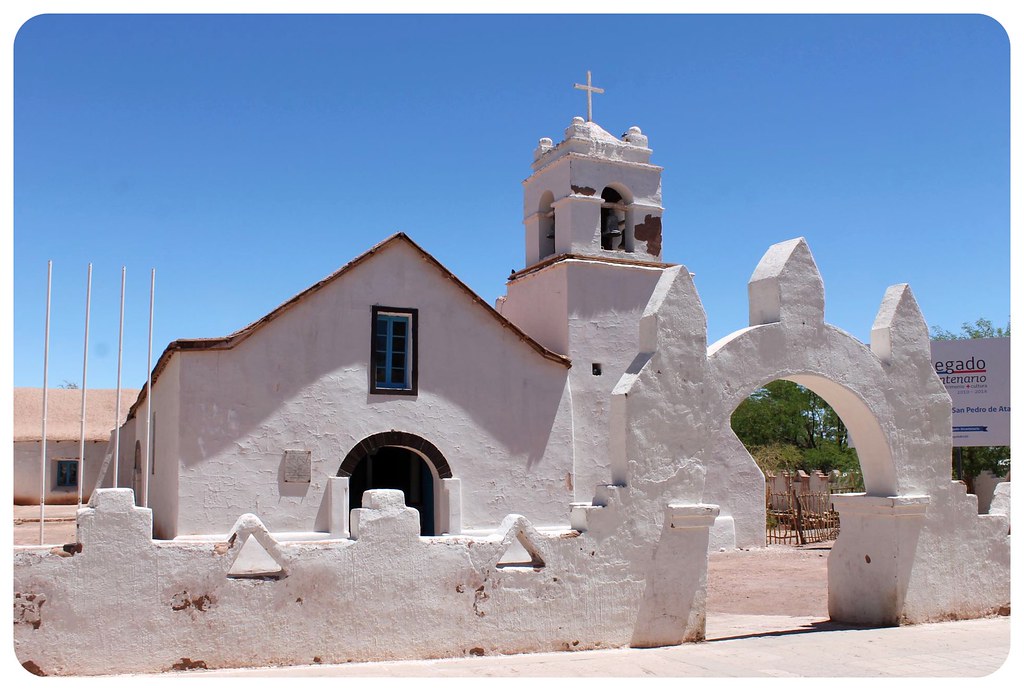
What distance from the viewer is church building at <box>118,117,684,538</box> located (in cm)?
1484

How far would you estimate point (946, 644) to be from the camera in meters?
9.55

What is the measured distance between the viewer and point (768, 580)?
51.2 feet

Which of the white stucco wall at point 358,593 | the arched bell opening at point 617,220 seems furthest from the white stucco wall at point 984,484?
the white stucco wall at point 358,593

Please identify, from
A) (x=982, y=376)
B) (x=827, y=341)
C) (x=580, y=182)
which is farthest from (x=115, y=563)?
(x=982, y=376)

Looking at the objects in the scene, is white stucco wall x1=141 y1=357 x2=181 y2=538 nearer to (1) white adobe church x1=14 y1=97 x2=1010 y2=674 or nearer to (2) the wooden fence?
(1) white adobe church x1=14 y1=97 x2=1010 y2=674

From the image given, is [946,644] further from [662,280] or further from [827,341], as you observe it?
[662,280]

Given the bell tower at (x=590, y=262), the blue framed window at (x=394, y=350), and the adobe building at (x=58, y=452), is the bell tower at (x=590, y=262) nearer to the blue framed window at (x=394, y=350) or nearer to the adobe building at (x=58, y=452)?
the blue framed window at (x=394, y=350)

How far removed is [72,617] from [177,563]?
0.81 m

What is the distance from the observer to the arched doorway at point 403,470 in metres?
15.8

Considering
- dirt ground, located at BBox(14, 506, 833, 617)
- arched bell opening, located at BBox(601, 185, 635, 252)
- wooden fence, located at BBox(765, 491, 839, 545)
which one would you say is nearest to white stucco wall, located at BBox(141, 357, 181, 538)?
dirt ground, located at BBox(14, 506, 833, 617)

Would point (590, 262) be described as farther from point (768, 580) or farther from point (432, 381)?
point (768, 580)

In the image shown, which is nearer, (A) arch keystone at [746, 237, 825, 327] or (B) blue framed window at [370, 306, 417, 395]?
(A) arch keystone at [746, 237, 825, 327]

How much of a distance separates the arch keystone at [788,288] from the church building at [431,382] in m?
6.79

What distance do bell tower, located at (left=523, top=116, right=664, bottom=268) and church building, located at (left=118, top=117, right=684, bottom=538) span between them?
0.03 meters
